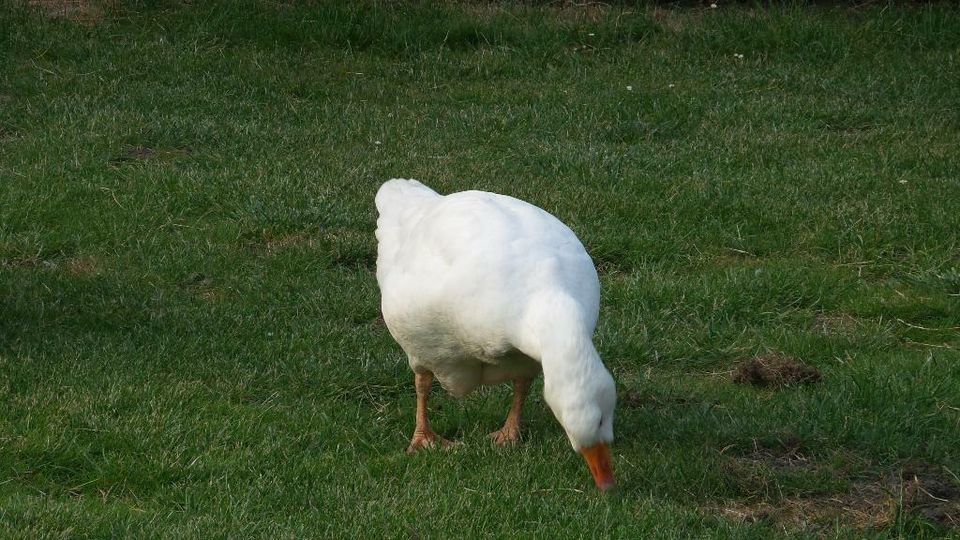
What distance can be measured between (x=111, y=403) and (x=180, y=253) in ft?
7.18

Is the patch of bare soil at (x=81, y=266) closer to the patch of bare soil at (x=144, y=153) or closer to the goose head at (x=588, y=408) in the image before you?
the patch of bare soil at (x=144, y=153)

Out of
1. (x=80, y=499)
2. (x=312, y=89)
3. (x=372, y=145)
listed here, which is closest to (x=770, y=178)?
(x=372, y=145)

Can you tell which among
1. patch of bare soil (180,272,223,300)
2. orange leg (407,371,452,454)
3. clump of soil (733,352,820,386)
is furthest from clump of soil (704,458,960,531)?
patch of bare soil (180,272,223,300)

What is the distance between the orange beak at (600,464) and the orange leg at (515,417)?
86cm

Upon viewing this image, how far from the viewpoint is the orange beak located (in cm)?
494

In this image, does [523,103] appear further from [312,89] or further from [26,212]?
[26,212]

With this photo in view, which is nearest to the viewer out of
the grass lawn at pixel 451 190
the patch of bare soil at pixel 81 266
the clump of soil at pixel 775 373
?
the grass lawn at pixel 451 190

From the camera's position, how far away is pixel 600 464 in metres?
5.00

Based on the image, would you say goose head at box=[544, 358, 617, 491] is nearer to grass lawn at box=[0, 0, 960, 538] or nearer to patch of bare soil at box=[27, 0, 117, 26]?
grass lawn at box=[0, 0, 960, 538]

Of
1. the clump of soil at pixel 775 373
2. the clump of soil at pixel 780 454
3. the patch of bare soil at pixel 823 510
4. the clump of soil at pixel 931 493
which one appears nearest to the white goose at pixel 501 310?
the patch of bare soil at pixel 823 510

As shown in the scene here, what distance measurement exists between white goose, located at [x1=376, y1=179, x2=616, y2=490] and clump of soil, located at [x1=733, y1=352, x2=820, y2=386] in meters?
1.24

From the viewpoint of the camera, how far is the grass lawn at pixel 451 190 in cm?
532

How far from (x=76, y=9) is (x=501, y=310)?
8133 millimetres

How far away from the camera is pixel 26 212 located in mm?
8344
